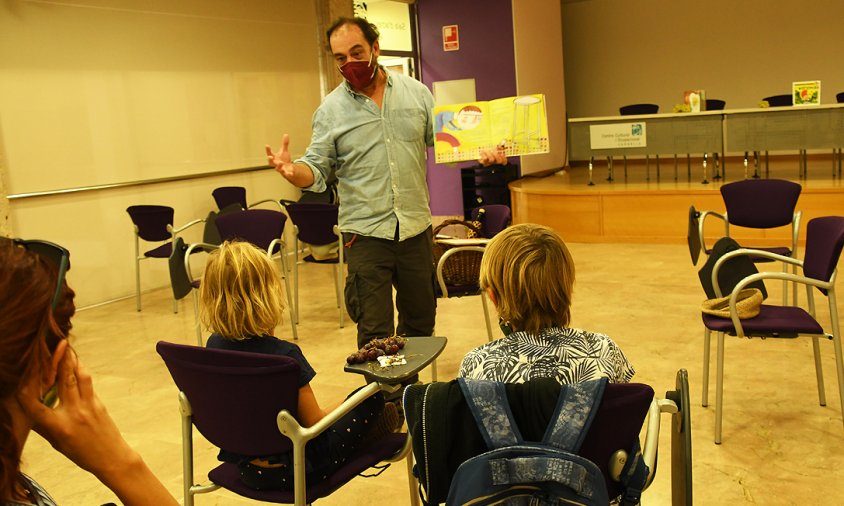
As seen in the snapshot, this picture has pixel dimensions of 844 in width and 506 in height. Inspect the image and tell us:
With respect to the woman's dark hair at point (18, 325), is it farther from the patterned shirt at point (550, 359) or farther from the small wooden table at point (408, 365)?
the small wooden table at point (408, 365)

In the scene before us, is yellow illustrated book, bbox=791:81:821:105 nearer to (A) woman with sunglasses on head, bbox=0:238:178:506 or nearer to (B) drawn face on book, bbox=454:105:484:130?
(B) drawn face on book, bbox=454:105:484:130

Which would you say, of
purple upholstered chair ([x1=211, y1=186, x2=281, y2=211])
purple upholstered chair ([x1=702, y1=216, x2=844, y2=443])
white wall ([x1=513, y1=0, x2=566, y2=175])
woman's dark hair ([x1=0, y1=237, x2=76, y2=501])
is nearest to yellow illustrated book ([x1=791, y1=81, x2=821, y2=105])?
white wall ([x1=513, y1=0, x2=566, y2=175])

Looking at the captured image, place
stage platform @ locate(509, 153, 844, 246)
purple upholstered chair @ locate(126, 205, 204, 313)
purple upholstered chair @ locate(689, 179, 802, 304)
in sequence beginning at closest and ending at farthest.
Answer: purple upholstered chair @ locate(689, 179, 802, 304)
purple upholstered chair @ locate(126, 205, 204, 313)
stage platform @ locate(509, 153, 844, 246)

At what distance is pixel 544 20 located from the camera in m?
11.2

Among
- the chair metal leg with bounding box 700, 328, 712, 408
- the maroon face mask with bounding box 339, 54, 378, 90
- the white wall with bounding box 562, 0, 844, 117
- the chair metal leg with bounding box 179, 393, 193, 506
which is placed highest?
the white wall with bounding box 562, 0, 844, 117

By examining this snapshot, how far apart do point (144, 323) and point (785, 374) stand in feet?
14.9

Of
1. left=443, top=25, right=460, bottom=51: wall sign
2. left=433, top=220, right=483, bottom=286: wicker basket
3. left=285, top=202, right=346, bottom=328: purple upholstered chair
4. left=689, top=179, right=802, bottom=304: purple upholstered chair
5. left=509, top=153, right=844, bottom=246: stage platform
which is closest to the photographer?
left=433, top=220, right=483, bottom=286: wicker basket

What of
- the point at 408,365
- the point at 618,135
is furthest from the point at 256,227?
the point at 618,135

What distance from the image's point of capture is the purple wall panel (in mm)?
10172

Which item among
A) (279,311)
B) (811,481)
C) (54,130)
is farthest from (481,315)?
(54,130)

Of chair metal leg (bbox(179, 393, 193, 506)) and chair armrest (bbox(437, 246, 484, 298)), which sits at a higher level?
chair armrest (bbox(437, 246, 484, 298))

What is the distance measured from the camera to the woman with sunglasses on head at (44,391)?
897 mm

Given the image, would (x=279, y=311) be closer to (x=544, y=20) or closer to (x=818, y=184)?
(x=818, y=184)

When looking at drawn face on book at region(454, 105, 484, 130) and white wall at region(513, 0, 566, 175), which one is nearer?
drawn face on book at region(454, 105, 484, 130)
